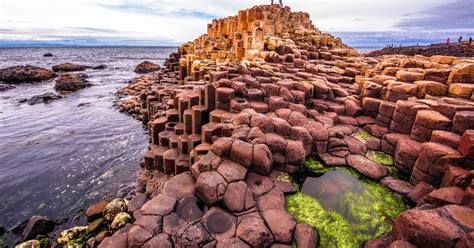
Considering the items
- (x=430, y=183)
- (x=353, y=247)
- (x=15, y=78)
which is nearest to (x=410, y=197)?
(x=430, y=183)

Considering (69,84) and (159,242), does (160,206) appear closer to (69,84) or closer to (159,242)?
(159,242)

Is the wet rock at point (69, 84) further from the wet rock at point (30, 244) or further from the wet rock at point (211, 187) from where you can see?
the wet rock at point (211, 187)

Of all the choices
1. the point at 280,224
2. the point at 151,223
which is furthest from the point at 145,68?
the point at 280,224

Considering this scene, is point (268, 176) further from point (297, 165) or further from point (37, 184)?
point (37, 184)

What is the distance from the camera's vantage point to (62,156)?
12531mm

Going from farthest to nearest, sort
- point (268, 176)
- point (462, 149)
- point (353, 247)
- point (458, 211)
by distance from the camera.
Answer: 1. point (268, 176)
2. point (462, 149)
3. point (353, 247)
4. point (458, 211)

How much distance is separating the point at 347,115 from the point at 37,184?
42.3ft

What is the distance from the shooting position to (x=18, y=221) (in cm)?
812

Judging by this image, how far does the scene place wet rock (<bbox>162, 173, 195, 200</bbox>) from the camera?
18.6ft

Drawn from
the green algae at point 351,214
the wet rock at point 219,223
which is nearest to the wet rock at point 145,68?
the wet rock at point 219,223

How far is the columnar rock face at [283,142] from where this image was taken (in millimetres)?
4844

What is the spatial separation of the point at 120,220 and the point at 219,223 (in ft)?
11.9

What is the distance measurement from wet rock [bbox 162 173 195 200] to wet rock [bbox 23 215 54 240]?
4817 millimetres

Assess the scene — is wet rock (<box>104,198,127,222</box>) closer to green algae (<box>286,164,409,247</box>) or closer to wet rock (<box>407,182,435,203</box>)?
green algae (<box>286,164,409,247</box>)
